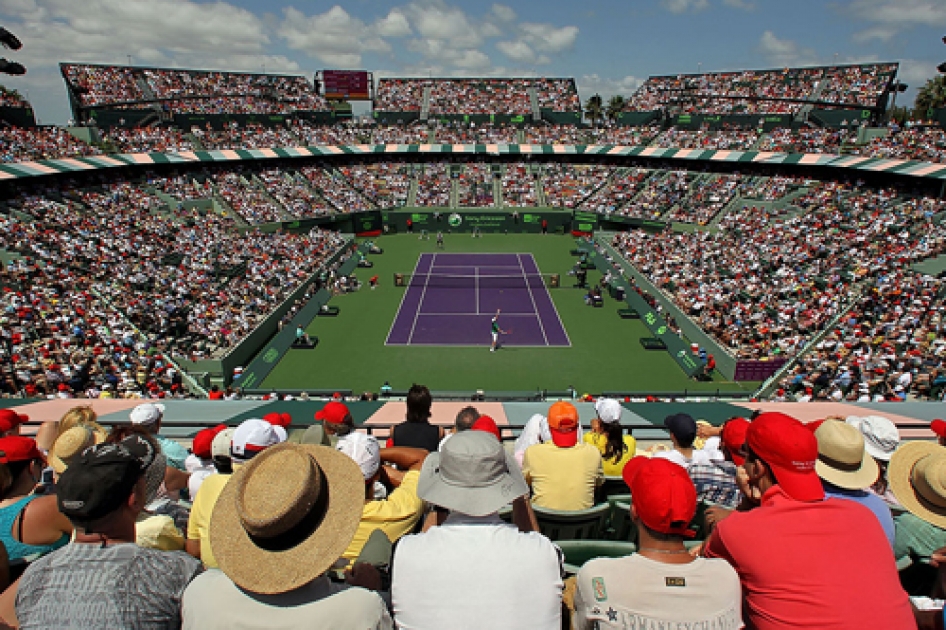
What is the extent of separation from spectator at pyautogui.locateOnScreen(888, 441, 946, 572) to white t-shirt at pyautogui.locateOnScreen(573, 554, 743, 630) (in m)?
1.60

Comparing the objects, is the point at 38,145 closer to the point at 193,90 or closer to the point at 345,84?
the point at 193,90

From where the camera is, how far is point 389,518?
3.68 m

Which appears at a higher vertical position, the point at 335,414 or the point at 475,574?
the point at 475,574

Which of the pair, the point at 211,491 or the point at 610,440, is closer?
the point at 211,491

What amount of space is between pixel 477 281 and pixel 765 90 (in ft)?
114

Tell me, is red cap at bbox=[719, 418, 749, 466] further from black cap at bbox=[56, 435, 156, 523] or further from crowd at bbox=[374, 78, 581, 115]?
crowd at bbox=[374, 78, 581, 115]

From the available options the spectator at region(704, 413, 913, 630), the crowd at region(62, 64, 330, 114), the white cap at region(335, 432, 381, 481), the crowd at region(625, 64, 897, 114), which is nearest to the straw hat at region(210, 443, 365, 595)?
the white cap at region(335, 432, 381, 481)

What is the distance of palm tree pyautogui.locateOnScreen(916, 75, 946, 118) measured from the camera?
5097 cm

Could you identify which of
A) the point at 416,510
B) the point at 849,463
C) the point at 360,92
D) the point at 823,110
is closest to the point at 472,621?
the point at 416,510

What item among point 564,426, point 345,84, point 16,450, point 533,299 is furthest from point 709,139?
point 16,450

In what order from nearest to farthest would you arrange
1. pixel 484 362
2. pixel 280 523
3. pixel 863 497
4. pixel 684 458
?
pixel 280 523 < pixel 863 497 < pixel 684 458 < pixel 484 362

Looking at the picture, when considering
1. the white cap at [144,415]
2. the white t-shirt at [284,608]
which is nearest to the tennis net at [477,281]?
the white cap at [144,415]

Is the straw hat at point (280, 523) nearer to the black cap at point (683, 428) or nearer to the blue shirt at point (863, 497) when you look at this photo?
the blue shirt at point (863, 497)

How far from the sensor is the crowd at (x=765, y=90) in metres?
42.8
